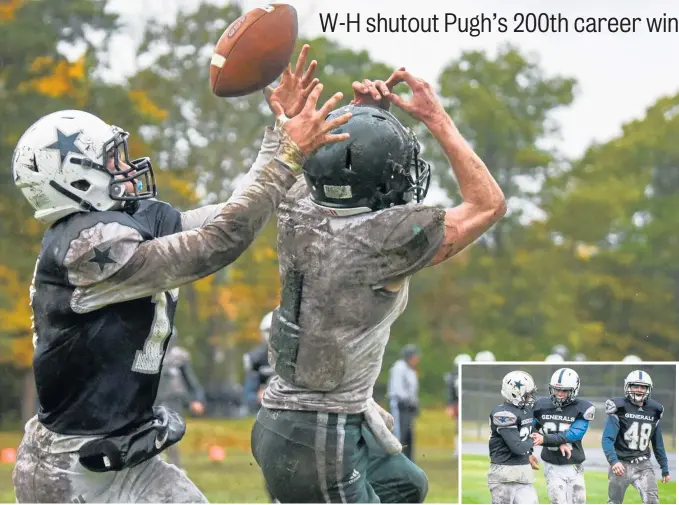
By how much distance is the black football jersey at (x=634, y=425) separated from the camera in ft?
22.5

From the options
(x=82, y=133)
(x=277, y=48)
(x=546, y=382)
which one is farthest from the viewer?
(x=546, y=382)

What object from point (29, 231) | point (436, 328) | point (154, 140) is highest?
point (154, 140)

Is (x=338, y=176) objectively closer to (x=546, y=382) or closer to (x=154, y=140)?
(x=546, y=382)

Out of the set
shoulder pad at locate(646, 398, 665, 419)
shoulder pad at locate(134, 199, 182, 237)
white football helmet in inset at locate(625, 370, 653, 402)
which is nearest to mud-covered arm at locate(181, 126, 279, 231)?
shoulder pad at locate(134, 199, 182, 237)

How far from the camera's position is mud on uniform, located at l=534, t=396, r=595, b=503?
22.6ft

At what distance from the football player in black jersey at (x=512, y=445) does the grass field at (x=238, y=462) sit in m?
2.45

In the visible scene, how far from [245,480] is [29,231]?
7804 mm

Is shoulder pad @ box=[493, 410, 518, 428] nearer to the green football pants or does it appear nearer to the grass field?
the green football pants

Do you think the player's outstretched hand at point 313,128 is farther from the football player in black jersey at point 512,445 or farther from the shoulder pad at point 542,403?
the shoulder pad at point 542,403

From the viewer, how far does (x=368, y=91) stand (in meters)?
4.20

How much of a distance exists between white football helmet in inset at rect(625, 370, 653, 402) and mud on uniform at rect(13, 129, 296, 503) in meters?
3.44

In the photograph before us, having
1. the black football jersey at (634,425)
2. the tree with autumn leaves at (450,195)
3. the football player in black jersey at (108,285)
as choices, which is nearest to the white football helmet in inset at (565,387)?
the black football jersey at (634,425)

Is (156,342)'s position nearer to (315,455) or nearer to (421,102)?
(315,455)

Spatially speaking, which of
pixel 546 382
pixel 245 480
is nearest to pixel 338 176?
pixel 546 382
